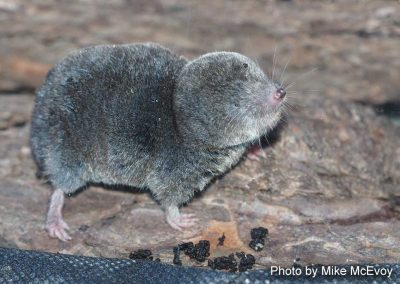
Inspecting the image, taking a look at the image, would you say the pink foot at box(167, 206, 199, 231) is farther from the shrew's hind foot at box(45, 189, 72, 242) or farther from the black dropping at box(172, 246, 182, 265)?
A: the shrew's hind foot at box(45, 189, 72, 242)

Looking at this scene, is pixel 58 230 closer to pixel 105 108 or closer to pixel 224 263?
pixel 105 108

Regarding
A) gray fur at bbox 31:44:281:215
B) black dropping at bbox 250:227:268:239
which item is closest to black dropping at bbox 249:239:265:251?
black dropping at bbox 250:227:268:239

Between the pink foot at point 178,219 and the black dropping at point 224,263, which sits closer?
the black dropping at point 224,263

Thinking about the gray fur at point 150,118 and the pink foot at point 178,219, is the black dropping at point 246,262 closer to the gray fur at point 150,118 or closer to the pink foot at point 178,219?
the pink foot at point 178,219

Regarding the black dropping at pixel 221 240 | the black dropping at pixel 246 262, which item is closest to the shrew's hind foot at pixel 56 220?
the black dropping at pixel 221 240

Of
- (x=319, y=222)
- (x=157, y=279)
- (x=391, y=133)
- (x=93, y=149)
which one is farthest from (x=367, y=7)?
(x=157, y=279)

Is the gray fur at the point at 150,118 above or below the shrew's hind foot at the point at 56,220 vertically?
above

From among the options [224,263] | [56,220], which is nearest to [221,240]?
[224,263]
